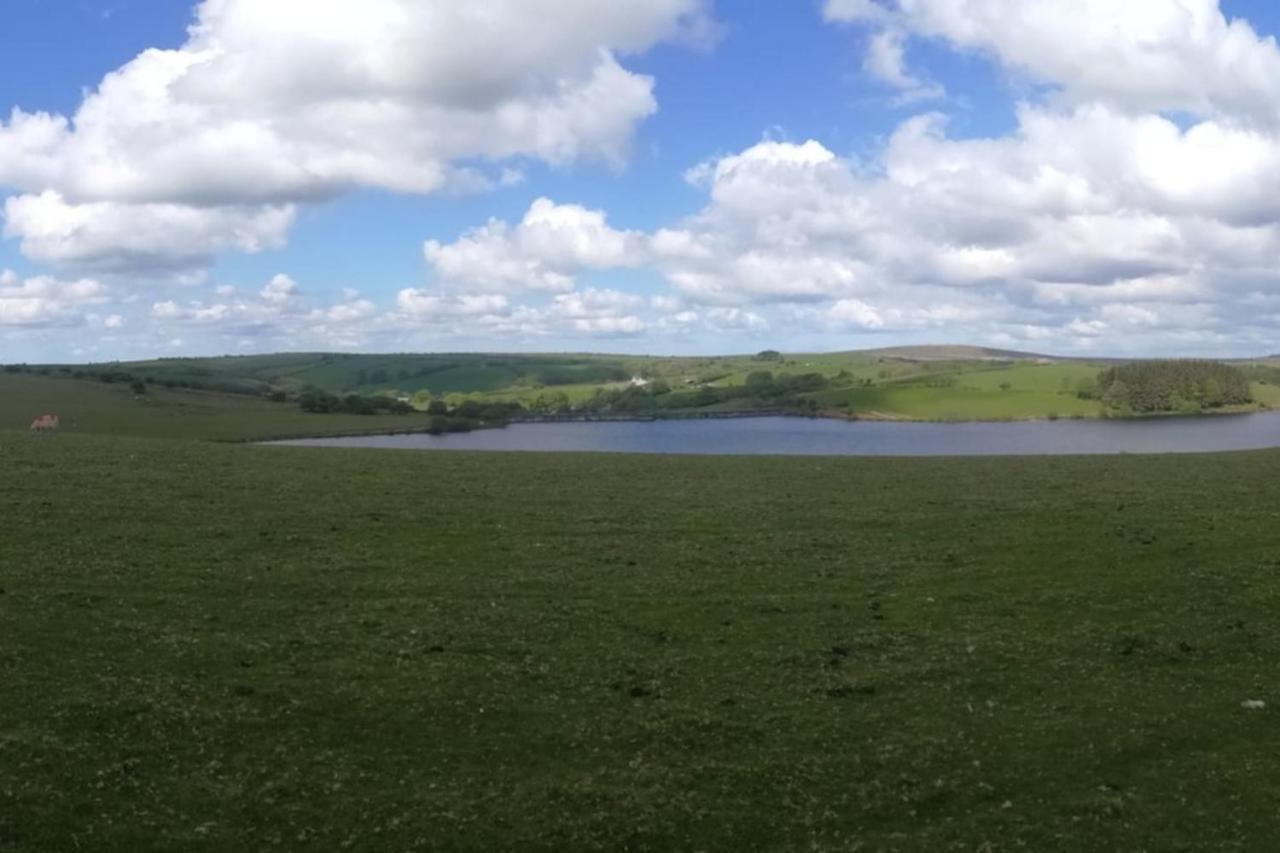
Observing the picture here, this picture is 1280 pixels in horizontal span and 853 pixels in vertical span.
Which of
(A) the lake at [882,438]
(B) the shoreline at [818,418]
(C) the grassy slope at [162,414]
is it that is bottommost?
(A) the lake at [882,438]

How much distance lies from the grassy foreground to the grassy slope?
230 ft

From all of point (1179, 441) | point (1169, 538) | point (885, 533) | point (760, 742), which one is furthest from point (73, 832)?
point (1179, 441)

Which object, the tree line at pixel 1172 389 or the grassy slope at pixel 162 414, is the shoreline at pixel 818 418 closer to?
the tree line at pixel 1172 389

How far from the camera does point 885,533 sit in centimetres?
2664

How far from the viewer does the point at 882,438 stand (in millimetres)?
103062

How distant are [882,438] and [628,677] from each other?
90.7 meters

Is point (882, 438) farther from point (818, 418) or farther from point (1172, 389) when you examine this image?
point (1172, 389)

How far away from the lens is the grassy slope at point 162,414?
96000 mm

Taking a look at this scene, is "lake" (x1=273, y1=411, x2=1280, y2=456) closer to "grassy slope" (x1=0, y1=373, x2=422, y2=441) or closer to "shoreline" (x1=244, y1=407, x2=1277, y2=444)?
"shoreline" (x1=244, y1=407, x2=1277, y2=444)

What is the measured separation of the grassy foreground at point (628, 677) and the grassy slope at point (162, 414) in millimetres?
70246

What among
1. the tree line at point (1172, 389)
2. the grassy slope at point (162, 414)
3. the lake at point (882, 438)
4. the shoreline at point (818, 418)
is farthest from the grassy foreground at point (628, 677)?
the tree line at point (1172, 389)

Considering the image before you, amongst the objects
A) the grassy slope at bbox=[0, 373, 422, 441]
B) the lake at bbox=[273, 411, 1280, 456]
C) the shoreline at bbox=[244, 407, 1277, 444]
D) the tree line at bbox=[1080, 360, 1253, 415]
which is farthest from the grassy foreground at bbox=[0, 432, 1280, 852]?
the tree line at bbox=[1080, 360, 1253, 415]

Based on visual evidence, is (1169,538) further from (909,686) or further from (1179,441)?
(1179,441)

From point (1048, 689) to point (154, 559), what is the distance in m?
17.1
